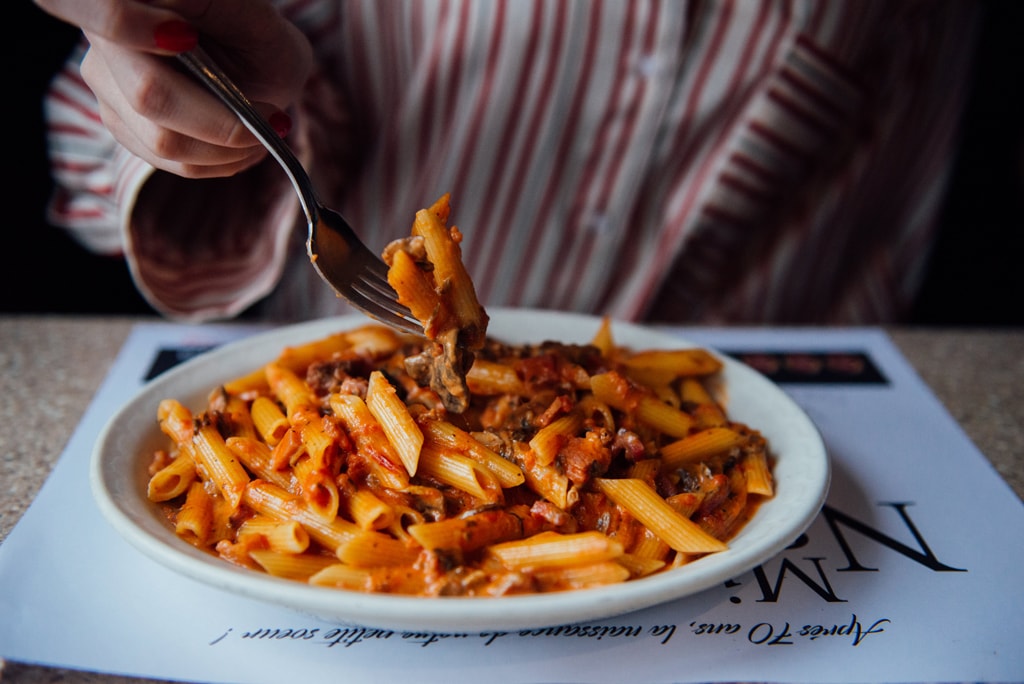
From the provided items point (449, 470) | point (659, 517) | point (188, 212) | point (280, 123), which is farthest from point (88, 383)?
point (659, 517)

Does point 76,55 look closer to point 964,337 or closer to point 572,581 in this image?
point 572,581

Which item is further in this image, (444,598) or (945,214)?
(945,214)

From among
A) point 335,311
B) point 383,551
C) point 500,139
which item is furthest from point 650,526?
point 335,311

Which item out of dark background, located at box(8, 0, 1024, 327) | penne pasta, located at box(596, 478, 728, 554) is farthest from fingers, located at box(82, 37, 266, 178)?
dark background, located at box(8, 0, 1024, 327)

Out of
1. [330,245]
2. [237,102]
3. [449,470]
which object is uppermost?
[237,102]

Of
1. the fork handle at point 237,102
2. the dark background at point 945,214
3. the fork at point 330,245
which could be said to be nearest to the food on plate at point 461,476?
the fork at point 330,245

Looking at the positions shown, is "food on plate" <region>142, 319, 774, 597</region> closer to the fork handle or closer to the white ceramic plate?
the white ceramic plate

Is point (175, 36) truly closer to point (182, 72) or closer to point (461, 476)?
point (182, 72)
